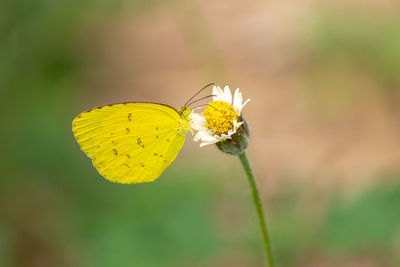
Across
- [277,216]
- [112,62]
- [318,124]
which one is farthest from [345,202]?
[112,62]

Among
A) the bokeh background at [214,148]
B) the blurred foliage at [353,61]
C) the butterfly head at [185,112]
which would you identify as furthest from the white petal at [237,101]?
the blurred foliage at [353,61]

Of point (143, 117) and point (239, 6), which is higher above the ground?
point (239, 6)

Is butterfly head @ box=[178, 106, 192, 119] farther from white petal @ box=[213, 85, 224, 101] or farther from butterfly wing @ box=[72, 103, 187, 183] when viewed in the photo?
white petal @ box=[213, 85, 224, 101]

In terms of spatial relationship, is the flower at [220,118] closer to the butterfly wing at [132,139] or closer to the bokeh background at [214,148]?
the butterfly wing at [132,139]

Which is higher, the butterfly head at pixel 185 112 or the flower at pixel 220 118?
the butterfly head at pixel 185 112

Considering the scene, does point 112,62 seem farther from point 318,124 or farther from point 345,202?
point 345,202

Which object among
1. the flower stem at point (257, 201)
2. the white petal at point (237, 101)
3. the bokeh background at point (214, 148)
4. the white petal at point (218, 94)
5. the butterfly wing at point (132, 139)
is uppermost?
the bokeh background at point (214, 148)

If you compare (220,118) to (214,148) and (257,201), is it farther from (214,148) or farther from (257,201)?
(214,148)
